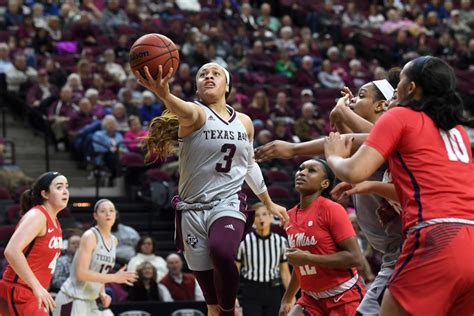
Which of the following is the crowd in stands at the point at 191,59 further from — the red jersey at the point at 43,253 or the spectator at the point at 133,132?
the red jersey at the point at 43,253

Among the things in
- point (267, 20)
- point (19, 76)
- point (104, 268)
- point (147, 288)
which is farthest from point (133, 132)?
point (267, 20)

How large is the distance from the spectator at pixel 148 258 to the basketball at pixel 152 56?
592 centimetres

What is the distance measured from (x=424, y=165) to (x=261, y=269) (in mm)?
6690

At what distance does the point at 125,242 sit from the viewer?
12.5 m

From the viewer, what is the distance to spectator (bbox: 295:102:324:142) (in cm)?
1613

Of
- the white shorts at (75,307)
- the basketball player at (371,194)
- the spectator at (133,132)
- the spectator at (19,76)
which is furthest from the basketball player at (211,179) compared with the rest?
the spectator at (19,76)

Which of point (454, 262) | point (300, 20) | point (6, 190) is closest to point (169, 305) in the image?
point (6, 190)

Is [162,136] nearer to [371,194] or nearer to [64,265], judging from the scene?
[371,194]

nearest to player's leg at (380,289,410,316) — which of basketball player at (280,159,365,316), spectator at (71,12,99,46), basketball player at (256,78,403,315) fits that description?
basketball player at (256,78,403,315)

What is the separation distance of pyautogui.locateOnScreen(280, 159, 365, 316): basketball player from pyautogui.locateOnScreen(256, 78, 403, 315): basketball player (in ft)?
2.40

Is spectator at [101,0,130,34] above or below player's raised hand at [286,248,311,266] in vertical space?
above

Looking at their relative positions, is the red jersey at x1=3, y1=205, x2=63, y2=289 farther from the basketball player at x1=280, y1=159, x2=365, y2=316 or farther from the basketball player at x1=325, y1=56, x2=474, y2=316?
the basketball player at x1=325, y1=56, x2=474, y2=316

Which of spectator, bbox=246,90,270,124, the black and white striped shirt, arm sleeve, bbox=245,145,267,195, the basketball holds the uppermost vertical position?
the basketball

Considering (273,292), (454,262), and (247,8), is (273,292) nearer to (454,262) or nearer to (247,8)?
(454,262)
